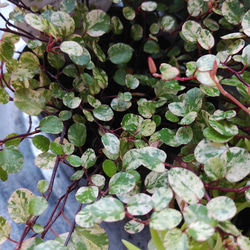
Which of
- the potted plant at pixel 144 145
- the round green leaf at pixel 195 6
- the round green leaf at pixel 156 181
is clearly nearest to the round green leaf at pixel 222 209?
the potted plant at pixel 144 145

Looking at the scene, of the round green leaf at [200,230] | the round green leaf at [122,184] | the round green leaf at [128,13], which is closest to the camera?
the round green leaf at [200,230]

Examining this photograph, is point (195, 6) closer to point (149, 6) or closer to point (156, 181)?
point (149, 6)

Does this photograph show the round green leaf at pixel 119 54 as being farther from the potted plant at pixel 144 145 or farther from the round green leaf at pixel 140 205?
the round green leaf at pixel 140 205

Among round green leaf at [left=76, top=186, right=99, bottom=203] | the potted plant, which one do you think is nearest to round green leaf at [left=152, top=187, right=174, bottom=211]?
the potted plant

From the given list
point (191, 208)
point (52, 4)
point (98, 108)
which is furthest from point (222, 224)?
point (52, 4)

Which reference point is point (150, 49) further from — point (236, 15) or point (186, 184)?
point (186, 184)
